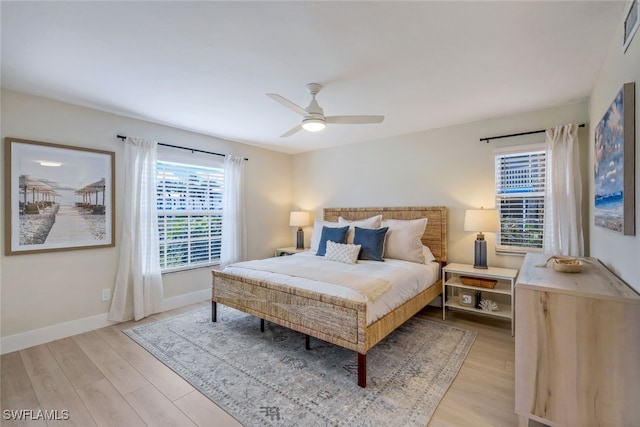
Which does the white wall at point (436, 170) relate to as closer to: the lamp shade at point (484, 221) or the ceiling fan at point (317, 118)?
the lamp shade at point (484, 221)

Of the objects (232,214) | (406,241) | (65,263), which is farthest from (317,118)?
(65,263)

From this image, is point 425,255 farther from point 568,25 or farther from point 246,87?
point 246,87

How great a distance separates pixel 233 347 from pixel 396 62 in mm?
2835

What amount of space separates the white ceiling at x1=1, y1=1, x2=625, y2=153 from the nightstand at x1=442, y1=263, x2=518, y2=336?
5.91 ft

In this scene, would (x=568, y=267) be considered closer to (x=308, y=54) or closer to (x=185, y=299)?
(x=308, y=54)

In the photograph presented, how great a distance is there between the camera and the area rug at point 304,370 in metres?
1.80

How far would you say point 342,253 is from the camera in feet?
11.0

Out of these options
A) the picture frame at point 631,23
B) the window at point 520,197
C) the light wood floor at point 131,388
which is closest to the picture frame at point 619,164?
the picture frame at point 631,23

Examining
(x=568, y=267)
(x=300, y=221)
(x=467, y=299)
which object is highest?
(x=300, y=221)

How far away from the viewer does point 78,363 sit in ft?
7.79

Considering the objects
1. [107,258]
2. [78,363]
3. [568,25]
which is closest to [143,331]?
[78,363]

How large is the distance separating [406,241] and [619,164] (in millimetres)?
2077

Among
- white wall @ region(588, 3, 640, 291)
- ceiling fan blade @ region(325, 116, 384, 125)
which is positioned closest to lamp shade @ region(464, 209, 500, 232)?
white wall @ region(588, 3, 640, 291)

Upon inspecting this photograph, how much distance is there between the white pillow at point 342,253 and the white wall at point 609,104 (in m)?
2.10
